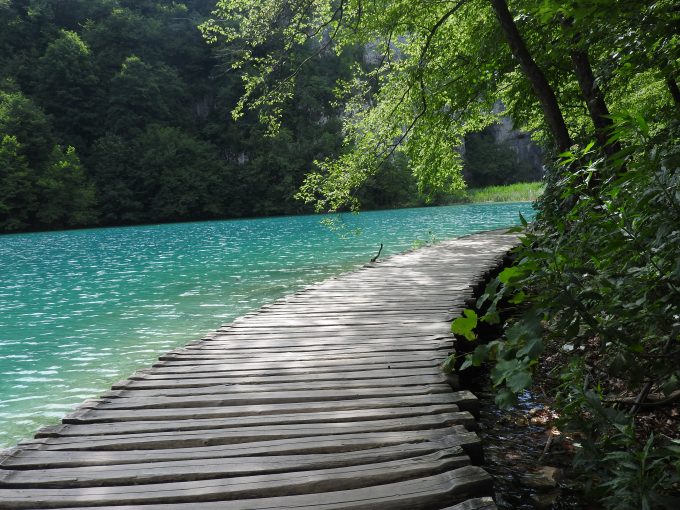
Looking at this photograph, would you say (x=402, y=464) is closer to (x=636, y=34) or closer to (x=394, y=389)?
(x=394, y=389)

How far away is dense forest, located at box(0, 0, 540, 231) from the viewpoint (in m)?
39.8

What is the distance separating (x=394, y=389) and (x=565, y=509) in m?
1.13

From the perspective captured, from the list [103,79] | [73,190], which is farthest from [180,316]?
[103,79]

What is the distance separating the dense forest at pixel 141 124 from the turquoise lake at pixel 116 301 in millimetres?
20993

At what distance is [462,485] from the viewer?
7.10 ft

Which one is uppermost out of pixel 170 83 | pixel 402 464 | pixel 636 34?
pixel 170 83

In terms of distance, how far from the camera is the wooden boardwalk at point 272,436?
2191 millimetres

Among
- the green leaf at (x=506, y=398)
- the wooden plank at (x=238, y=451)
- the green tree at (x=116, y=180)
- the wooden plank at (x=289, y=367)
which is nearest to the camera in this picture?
the green leaf at (x=506, y=398)

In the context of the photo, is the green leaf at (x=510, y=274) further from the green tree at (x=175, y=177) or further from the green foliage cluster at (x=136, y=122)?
the green tree at (x=175, y=177)

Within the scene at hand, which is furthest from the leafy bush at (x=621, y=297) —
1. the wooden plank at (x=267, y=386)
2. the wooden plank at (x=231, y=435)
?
the wooden plank at (x=267, y=386)

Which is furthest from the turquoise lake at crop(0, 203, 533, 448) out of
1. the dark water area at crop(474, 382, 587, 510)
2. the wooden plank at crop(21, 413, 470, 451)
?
the dark water area at crop(474, 382, 587, 510)

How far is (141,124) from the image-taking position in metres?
47.4

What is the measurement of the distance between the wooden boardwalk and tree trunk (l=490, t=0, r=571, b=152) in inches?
125

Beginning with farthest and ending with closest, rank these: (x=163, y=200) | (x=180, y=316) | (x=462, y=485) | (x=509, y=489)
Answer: (x=163, y=200), (x=180, y=316), (x=509, y=489), (x=462, y=485)
